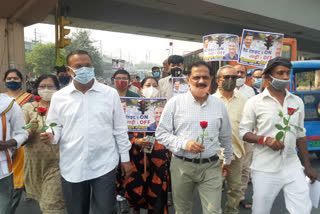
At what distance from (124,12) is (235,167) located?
13013mm

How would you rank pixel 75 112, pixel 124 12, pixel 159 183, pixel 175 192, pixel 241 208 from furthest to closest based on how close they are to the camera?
pixel 124 12, pixel 241 208, pixel 159 183, pixel 175 192, pixel 75 112

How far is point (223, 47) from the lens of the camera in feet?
16.6

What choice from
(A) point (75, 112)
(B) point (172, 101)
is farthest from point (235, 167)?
(A) point (75, 112)

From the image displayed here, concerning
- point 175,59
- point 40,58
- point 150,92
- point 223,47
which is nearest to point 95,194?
point 150,92

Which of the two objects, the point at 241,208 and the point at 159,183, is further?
the point at 241,208

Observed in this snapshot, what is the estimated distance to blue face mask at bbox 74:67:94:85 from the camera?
2529 mm

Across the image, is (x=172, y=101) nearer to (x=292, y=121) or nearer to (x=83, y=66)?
(x=83, y=66)

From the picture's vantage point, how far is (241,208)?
4.04 m

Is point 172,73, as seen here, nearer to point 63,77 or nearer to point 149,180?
point 63,77

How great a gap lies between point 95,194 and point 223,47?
3646mm

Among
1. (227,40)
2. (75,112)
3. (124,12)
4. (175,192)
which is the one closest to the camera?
(75,112)

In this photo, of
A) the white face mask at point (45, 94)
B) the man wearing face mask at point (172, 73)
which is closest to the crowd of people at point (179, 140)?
the white face mask at point (45, 94)

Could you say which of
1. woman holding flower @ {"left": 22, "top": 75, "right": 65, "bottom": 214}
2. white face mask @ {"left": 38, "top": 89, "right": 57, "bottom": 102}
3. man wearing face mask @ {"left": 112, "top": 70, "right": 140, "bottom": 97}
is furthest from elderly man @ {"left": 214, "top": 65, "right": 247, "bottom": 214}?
white face mask @ {"left": 38, "top": 89, "right": 57, "bottom": 102}

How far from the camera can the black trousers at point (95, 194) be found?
2529mm
